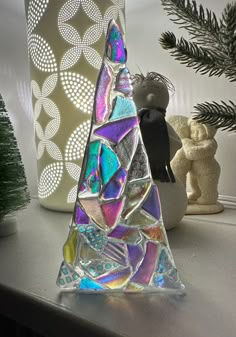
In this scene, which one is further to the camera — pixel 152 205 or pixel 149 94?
pixel 149 94

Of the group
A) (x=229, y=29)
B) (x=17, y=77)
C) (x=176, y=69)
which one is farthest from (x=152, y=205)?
(x=17, y=77)

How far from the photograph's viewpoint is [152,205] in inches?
15.3

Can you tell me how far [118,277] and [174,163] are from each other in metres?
0.34

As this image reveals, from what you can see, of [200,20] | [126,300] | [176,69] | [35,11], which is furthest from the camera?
[176,69]

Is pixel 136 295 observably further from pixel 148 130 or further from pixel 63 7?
pixel 63 7

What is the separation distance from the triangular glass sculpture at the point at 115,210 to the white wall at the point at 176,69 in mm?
395

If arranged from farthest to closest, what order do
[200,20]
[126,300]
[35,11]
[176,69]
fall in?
[176,69]
[35,11]
[200,20]
[126,300]

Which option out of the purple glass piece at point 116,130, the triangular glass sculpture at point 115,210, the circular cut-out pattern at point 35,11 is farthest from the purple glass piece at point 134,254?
the circular cut-out pattern at point 35,11

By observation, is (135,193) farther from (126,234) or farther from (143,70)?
(143,70)

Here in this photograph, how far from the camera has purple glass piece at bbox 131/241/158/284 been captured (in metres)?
0.37

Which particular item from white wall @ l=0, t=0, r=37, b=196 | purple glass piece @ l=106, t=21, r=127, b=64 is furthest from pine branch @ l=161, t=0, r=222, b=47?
white wall @ l=0, t=0, r=37, b=196

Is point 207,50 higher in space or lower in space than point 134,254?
higher

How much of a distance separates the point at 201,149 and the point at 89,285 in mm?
349

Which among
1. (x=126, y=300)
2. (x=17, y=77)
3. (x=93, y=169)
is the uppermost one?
(x=17, y=77)
